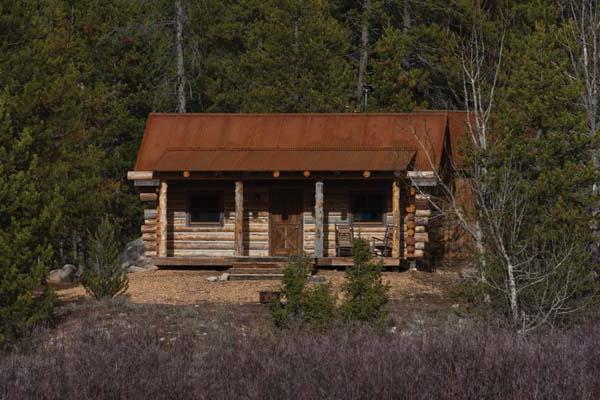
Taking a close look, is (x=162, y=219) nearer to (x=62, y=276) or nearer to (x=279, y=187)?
(x=279, y=187)

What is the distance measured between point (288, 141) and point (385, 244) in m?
3.87

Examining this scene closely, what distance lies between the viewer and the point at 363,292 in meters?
16.1

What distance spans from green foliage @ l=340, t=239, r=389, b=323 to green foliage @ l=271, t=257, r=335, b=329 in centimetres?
28

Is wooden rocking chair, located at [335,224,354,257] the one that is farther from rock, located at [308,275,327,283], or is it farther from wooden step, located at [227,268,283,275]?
rock, located at [308,275,327,283]

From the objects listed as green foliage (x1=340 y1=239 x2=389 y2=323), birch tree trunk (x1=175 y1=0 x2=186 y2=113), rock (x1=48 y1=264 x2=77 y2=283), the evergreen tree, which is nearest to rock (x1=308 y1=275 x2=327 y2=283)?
green foliage (x1=340 y1=239 x2=389 y2=323)

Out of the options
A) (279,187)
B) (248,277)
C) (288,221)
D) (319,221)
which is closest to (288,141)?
(279,187)

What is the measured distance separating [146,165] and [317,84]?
422 inches

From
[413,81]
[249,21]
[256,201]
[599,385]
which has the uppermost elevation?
[249,21]

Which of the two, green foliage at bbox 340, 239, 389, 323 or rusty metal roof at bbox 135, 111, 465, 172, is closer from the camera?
green foliage at bbox 340, 239, 389, 323

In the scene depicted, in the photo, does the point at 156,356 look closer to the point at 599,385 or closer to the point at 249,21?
the point at 599,385

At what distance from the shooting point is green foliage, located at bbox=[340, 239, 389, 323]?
15.8 metres

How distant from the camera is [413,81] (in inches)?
1384

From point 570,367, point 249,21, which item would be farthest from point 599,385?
point 249,21

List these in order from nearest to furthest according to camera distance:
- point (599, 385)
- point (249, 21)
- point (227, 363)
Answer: point (599, 385), point (227, 363), point (249, 21)
